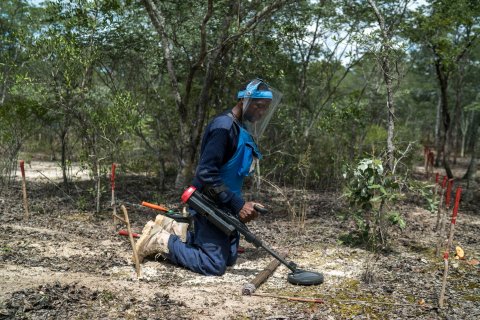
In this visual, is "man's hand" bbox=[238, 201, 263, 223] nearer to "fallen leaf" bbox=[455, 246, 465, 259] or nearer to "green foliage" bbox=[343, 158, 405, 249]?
"green foliage" bbox=[343, 158, 405, 249]

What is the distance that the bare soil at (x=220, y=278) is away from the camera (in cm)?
347

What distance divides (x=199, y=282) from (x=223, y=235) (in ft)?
1.63

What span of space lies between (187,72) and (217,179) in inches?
233

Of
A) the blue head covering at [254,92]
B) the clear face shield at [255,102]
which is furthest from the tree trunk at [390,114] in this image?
the blue head covering at [254,92]

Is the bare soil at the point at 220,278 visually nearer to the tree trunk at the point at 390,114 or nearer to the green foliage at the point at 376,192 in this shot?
the green foliage at the point at 376,192

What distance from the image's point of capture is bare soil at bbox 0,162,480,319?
347 centimetres

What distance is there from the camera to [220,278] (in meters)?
4.34

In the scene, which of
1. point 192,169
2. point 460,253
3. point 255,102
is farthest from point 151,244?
point 192,169

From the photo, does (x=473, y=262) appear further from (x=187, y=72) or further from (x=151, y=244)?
(x=187, y=72)

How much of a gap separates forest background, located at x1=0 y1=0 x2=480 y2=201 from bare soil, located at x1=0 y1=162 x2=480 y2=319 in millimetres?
995

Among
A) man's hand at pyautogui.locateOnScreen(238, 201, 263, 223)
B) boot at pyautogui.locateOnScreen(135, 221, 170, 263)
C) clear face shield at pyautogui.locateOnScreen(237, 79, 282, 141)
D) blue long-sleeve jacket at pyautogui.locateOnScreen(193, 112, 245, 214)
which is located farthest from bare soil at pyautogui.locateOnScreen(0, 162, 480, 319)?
clear face shield at pyautogui.locateOnScreen(237, 79, 282, 141)

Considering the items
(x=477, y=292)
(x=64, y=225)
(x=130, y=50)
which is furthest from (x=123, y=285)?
(x=130, y=50)

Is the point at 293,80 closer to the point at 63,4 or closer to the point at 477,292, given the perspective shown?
the point at 63,4

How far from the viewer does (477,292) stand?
423 cm
